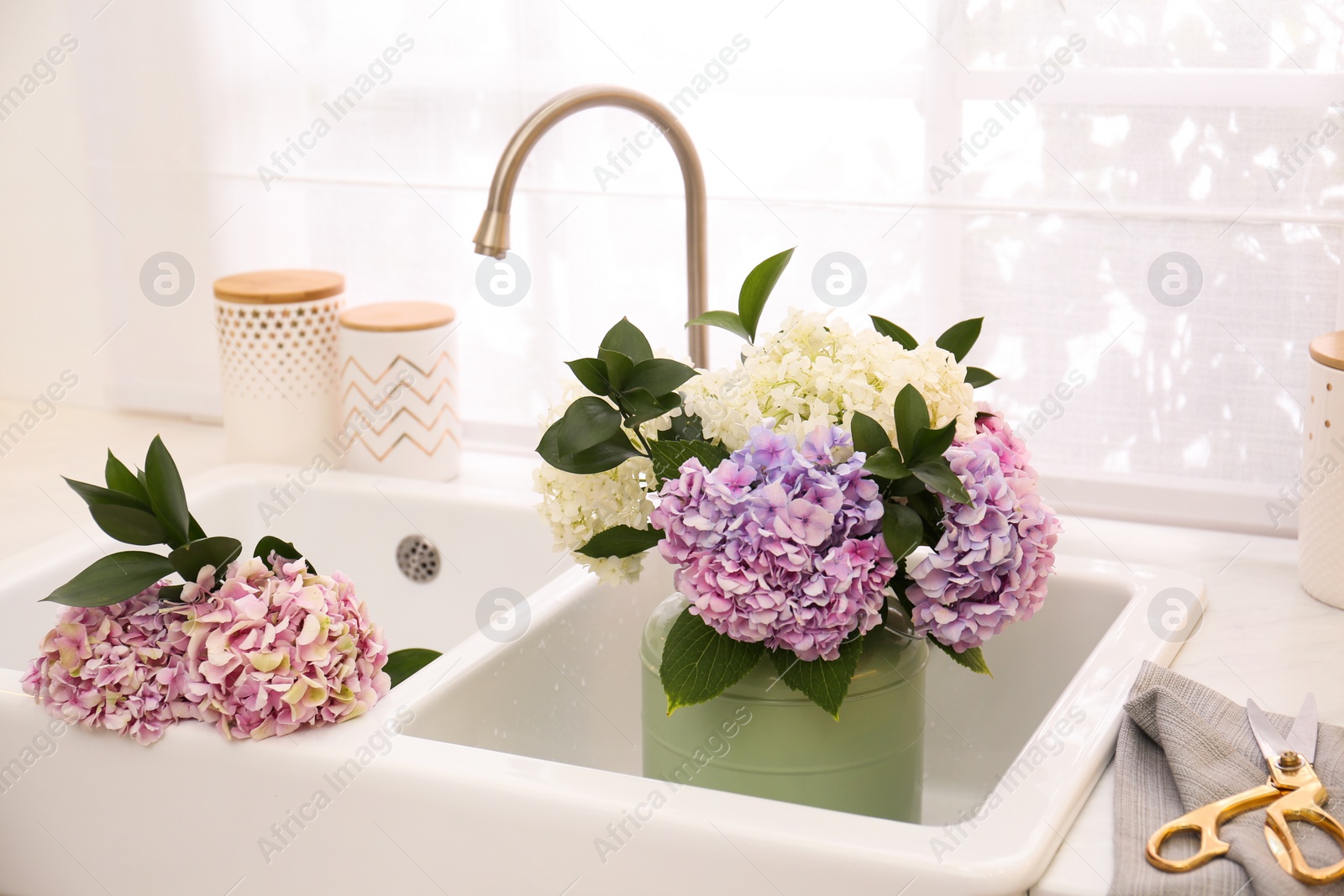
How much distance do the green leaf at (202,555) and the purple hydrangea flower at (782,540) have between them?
29 centimetres

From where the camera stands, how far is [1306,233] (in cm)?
114

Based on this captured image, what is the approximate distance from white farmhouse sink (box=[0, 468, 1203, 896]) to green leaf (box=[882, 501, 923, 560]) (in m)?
0.14

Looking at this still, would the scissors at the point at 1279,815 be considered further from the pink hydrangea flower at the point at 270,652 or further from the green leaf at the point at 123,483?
the green leaf at the point at 123,483

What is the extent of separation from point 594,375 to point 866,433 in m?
0.16

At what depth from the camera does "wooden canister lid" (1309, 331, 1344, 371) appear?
97 centimetres

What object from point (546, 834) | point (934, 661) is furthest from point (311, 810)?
point (934, 661)

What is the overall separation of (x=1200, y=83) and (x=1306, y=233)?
158 millimetres

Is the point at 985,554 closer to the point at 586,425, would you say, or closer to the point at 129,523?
the point at 586,425

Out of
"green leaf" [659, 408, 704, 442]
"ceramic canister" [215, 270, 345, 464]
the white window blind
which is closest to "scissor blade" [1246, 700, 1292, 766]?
"green leaf" [659, 408, 704, 442]

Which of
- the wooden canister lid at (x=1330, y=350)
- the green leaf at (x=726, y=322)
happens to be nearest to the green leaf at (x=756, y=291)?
the green leaf at (x=726, y=322)

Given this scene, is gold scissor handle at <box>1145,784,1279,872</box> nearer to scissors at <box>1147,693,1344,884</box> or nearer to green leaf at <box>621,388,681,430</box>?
scissors at <box>1147,693,1344,884</box>

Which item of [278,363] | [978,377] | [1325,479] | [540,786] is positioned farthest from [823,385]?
[278,363]

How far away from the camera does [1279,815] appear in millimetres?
654

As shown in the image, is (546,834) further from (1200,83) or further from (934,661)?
(1200,83)
